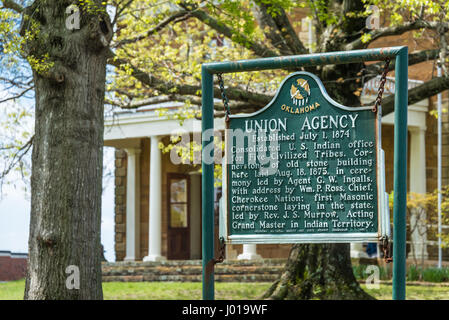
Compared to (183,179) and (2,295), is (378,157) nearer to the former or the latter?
(2,295)

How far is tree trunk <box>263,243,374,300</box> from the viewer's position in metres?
11.9

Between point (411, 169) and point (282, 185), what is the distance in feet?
48.8

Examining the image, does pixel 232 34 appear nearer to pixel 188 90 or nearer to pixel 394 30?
pixel 188 90

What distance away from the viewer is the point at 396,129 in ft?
19.8

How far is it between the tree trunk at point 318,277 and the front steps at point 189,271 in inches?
181

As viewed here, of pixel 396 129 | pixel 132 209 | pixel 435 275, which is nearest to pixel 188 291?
pixel 435 275

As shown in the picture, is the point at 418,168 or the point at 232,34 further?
the point at 418,168

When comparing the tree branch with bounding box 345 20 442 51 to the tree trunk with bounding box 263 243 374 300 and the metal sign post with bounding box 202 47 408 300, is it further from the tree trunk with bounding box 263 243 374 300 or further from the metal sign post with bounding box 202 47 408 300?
the metal sign post with bounding box 202 47 408 300

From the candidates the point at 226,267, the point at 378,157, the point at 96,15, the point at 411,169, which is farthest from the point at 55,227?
the point at 411,169

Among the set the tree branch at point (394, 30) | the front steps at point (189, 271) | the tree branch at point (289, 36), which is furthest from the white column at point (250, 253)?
the tree branch at point (394, 30)

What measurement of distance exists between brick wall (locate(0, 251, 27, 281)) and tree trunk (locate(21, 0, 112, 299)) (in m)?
15.7

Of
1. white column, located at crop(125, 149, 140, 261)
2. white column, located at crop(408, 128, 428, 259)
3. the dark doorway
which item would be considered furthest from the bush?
white column, located at crop(125, 149, 140, 261)

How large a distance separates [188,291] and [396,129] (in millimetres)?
9792

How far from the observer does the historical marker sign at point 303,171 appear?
598 centimetres
